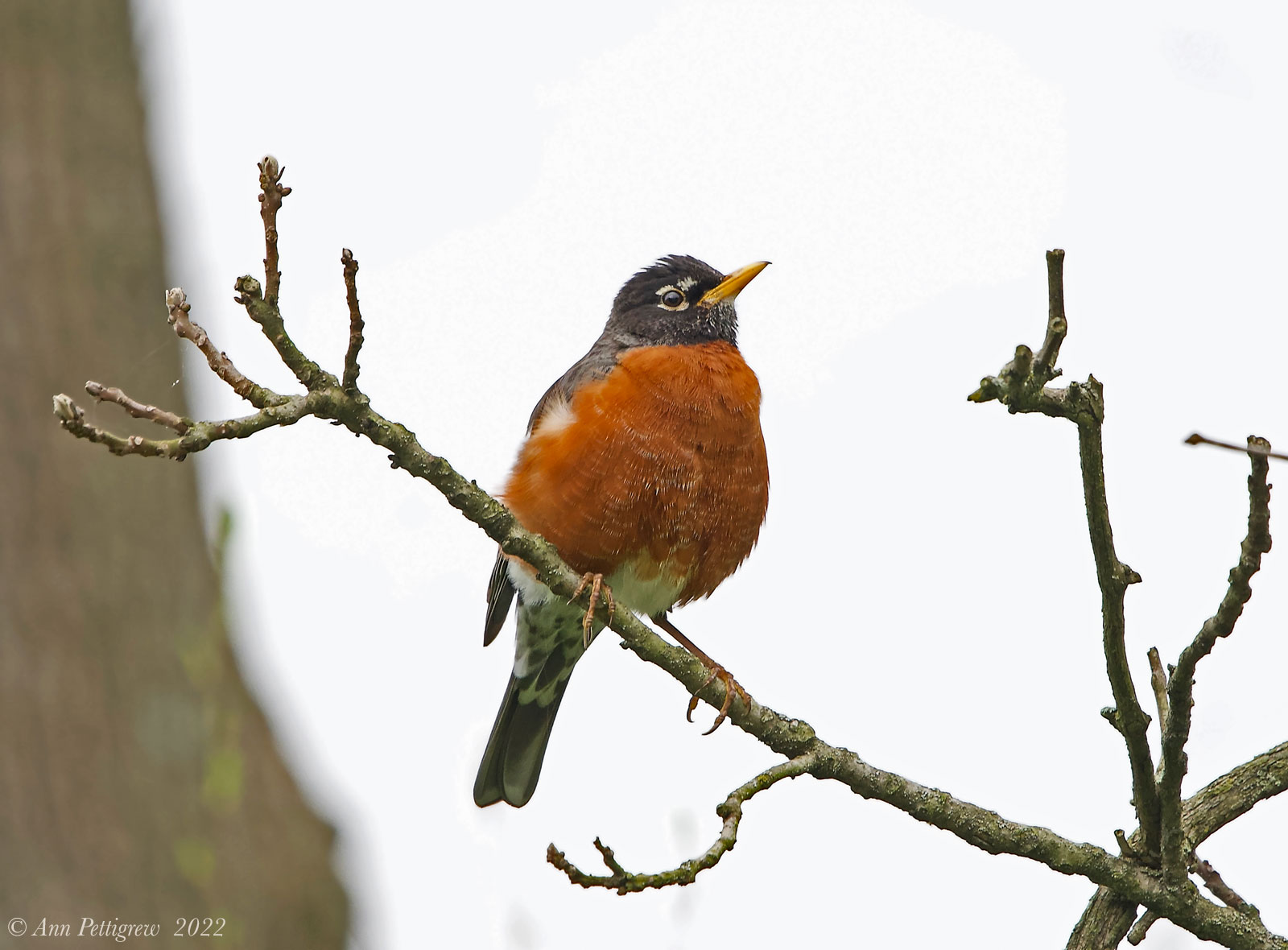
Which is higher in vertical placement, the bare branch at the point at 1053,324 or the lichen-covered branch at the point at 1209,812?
the bare branch at the point at 1053,324

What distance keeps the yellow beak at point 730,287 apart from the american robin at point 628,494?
0.82 ft

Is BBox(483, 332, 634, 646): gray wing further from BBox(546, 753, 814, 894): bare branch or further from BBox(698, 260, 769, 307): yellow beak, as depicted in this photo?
BBox(546, 753, 814, 894): bare branch

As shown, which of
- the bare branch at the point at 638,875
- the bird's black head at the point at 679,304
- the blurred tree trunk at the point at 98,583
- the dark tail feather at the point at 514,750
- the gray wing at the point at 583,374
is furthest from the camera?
the blurred tree trunk at the point at 98,583

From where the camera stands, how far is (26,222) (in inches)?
276

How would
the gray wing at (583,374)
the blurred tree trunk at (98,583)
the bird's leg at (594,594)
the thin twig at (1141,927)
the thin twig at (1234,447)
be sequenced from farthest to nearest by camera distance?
the blurred tree trunk at (98,583)
the gray wing at (583,374)
the bird's leg at (594,594)
the thin twig at (1141,927)
the thin twig at (1234,447)

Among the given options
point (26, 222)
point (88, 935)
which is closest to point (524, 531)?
point (88, 935)

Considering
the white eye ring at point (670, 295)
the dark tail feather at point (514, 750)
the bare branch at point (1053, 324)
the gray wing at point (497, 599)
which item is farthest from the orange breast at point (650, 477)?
the bare branch at point (1053, 324)

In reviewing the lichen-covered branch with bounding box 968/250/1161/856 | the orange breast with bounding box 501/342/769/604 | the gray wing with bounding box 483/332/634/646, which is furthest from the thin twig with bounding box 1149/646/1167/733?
the gray wing with bounding box 483/332/634/646

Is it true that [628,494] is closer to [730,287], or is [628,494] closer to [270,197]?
[730,287]

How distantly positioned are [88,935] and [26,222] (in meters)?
3.62

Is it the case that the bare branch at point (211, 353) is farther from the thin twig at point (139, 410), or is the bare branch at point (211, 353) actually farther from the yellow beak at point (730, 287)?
the yellow beak at point (730, 287)

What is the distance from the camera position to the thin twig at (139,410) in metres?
2.63

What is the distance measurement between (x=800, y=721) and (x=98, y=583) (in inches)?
164

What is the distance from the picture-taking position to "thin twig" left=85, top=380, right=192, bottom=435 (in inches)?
103
